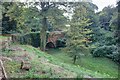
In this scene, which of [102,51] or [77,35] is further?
[102,51]

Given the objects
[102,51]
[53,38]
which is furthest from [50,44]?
[102,51]

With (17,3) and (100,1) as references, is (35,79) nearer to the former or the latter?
(17,3)

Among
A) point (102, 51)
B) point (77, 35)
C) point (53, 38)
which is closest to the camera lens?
point (77, 35)

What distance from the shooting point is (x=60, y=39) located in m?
19.5

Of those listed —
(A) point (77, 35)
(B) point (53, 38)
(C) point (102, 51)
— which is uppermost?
(A) point (77, 35)

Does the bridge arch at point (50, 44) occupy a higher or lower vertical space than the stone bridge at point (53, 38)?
lower

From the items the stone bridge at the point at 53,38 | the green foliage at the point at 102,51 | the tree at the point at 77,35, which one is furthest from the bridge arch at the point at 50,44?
the tree at the point at 77,35

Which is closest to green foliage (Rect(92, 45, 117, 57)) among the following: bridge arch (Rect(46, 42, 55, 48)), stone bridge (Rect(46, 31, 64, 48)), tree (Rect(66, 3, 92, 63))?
tree (Rect(66, 3, 92, 63))

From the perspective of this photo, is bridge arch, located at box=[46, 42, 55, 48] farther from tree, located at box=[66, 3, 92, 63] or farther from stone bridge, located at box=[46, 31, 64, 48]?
tree, located at box=[66, 3, 92, 63]

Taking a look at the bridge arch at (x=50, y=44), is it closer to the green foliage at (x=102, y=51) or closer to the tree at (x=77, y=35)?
the green foliage at (x=102, y=51)

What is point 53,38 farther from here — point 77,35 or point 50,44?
point 77,35

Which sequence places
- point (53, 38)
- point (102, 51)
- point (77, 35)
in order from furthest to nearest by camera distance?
point (53, 38) → point (102, 51) → point (77, 35)

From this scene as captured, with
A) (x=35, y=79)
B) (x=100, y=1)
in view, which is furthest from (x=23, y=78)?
(x=100, y=1)

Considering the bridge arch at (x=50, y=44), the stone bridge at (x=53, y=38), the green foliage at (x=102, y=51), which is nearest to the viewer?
the green foliage at (x=102, y=51)
